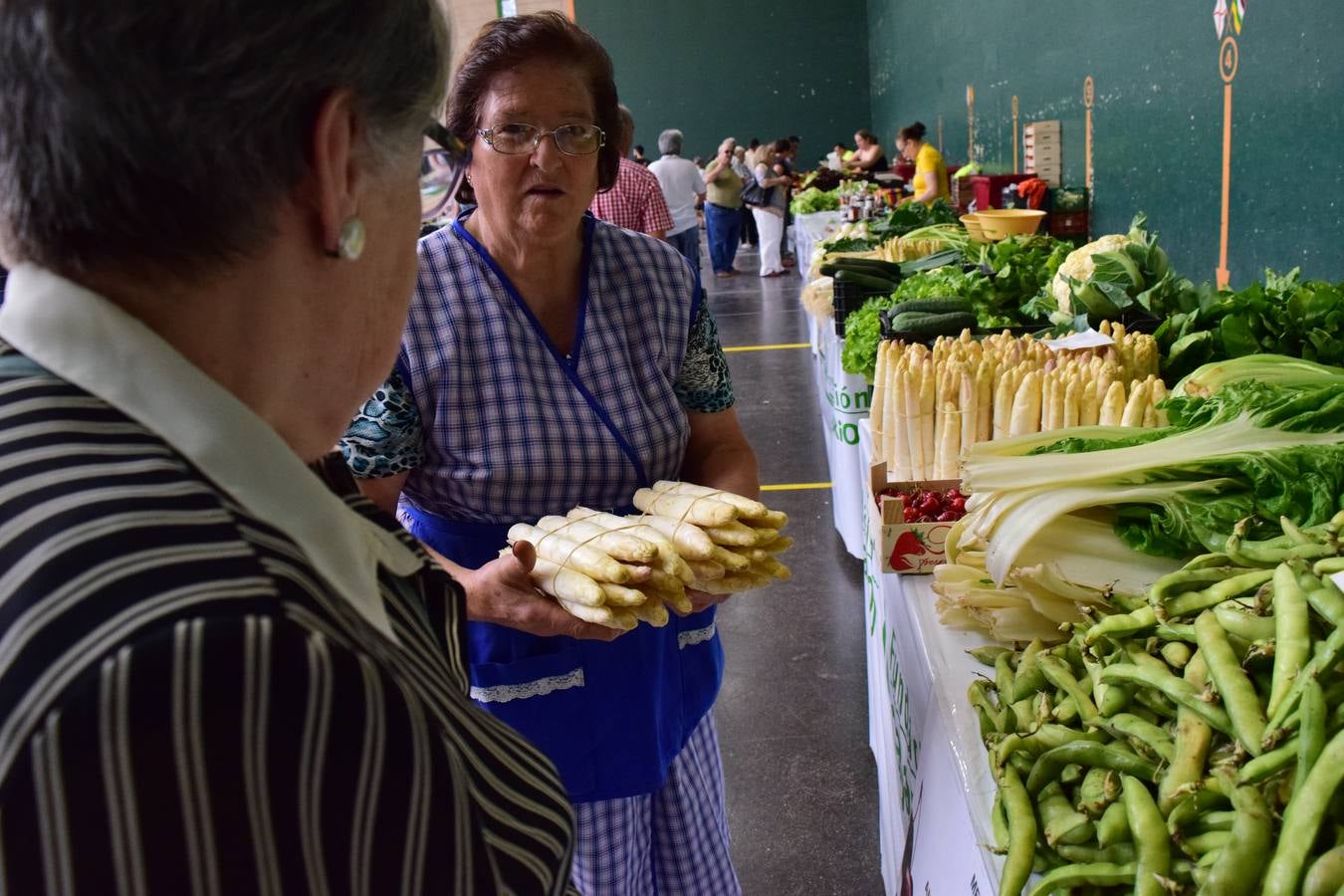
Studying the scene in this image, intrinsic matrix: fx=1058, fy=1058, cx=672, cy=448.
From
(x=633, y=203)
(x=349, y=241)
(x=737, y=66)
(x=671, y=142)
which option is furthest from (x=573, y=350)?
(x=737, y=66)

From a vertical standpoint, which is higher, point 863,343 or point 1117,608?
point 863,343

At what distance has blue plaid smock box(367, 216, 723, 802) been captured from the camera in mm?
1847

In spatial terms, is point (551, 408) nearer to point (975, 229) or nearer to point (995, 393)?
point (995, 393)

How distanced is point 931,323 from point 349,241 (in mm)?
3242

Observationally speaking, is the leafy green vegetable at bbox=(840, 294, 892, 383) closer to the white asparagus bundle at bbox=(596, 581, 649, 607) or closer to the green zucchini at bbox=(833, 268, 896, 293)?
the green zucchini at bbox=(833, 268, 896, 293)

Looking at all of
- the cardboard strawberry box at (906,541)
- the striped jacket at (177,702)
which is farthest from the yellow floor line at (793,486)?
the striped jacket at (177,702)

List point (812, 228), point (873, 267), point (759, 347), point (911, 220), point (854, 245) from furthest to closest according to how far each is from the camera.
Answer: point (812, 228) → point (759, 347) → point (911, 220) → point (854, 245) → point (873, 267)

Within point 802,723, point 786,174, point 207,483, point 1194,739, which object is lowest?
point 802,723

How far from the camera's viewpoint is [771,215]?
14672 millimetres

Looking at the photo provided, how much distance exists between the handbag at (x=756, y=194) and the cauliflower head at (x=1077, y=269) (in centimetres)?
1097

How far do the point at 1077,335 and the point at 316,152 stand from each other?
9.12 feet

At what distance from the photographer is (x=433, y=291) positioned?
186 centimetres

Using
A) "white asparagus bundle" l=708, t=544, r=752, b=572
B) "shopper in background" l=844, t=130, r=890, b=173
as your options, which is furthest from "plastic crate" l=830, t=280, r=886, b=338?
"shopper in background" l=844, t=130, r=890, b=173

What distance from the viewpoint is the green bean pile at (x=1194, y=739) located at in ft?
3.92
